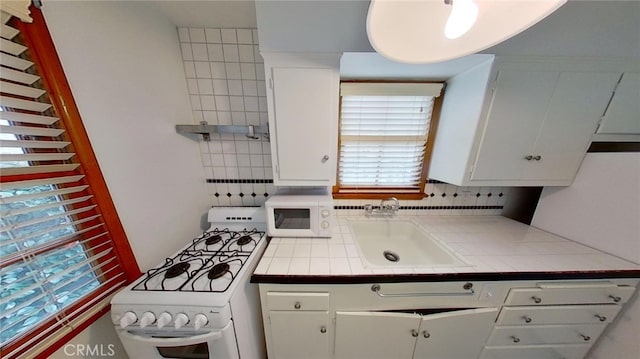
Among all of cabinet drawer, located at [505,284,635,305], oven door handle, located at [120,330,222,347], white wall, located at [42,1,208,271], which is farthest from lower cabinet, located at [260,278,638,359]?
white wall, located at [42,1,208,271]

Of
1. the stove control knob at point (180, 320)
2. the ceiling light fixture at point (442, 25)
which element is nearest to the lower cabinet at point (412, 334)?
the stove control knob at point (180, 320)

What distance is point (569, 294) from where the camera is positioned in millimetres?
927

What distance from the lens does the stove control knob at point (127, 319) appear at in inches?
28.0

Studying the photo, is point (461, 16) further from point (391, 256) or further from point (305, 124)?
point (391, 256)

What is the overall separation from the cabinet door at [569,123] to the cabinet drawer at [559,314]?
2.30ft

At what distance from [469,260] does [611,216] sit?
84 centimetres

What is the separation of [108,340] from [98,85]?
116 centimetres

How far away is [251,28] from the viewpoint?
1.14 meters

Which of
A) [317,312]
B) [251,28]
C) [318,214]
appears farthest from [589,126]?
[251,28]

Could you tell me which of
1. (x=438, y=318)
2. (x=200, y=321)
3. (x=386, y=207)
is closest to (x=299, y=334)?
(x=200, y=321)

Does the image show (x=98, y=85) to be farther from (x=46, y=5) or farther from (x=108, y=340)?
(x=108, y=340)

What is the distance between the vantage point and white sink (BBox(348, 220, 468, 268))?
47.6 inches

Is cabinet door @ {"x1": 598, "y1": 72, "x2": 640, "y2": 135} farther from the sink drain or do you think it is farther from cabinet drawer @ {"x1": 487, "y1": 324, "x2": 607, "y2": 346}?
the sink drain

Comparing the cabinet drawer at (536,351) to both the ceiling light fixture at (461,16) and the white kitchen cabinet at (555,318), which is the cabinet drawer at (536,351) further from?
the ceiling light fixture at (461,16)
